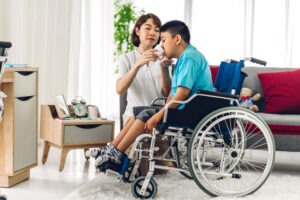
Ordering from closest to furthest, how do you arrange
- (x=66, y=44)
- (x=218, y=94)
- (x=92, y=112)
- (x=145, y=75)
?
1. (x=218, y=94)
2. (x=145, y=75)
3. (x=92, y=112)
4. (x=66, y=44)

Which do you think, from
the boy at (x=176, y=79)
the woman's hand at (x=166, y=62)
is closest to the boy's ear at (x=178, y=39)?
the boy at (x=176, y=79)

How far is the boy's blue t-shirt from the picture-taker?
2.63 m

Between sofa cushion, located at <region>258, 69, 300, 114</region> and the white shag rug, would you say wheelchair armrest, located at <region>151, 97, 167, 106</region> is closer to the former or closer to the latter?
the white shag rug

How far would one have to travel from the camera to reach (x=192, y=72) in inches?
104

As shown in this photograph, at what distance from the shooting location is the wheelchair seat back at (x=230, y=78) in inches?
108

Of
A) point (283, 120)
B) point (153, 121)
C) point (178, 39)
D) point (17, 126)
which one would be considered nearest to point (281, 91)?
point (283, 120)

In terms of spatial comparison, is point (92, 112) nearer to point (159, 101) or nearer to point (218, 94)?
point (159, 101)

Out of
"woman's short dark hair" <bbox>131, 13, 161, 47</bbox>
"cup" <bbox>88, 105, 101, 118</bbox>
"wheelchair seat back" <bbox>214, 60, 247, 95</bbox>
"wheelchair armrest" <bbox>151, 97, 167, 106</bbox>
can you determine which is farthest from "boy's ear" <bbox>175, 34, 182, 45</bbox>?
"cup" <bbox>88, 105, 101, 118</bbox>

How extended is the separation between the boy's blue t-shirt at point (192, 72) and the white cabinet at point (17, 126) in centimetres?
96

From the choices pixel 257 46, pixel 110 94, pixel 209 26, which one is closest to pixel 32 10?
pixel 110 94

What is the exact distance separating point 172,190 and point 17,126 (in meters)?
1.01

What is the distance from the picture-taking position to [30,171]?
3.38m

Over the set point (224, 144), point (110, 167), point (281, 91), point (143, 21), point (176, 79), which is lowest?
point (110, 167)

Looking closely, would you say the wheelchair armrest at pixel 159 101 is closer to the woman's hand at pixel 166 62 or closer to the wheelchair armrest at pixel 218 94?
the woman's hand at pixel 166 62
